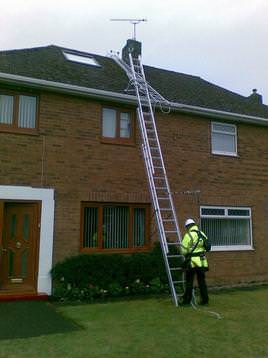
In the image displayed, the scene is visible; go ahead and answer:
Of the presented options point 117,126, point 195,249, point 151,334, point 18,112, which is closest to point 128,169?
point 117,126

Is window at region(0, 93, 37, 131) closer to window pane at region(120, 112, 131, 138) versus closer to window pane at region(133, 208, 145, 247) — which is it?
window pane at region(120, 112, 131, 138)

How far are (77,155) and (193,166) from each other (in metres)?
3.63

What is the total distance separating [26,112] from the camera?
10.6 meters

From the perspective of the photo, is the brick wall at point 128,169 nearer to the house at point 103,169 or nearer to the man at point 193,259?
the house at point 103,169

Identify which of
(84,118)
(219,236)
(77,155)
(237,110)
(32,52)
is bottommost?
(219,236)

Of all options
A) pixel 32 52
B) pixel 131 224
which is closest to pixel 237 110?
pixel 131 224

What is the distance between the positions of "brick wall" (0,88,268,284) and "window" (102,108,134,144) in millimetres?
235

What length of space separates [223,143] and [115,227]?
4628 millimetres

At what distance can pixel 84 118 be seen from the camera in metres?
11.2

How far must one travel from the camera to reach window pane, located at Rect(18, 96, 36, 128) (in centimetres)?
1050

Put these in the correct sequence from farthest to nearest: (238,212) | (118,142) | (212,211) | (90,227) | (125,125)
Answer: (238,212), (212,211), (125,125), (118,142), (90,227)

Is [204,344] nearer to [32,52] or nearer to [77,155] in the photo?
[77,155]

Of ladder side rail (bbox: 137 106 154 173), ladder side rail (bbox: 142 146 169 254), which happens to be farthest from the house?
ladder side rail (bbox: 142 146 169 254)

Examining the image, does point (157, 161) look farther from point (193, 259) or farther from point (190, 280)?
point (190, 280)
